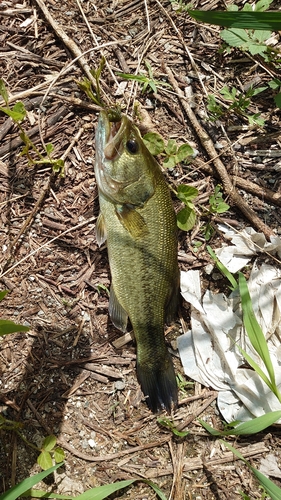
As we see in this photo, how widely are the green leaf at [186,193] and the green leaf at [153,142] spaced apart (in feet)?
1.03

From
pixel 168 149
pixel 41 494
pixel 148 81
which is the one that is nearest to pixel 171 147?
pixel 168 149

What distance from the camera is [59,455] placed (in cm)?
312

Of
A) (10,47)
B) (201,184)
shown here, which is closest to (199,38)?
(201,184)

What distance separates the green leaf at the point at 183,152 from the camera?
3367mm

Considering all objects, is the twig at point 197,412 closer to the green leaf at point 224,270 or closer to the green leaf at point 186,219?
the green leaf at point 224,270

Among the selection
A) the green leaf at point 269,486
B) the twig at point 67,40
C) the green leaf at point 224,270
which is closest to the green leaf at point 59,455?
the green leaf at point 269,486

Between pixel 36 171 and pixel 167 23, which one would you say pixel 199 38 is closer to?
pixel 167 23

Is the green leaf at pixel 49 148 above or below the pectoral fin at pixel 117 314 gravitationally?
above

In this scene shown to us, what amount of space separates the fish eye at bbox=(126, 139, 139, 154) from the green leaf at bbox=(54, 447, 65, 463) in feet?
6.73

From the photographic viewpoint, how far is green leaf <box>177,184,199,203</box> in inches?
133

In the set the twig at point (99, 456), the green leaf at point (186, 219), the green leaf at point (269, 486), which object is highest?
the green leaf at point (186, 219)

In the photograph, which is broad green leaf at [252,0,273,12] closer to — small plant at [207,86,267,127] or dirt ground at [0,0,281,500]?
dirt ground at [0,0,281,500]

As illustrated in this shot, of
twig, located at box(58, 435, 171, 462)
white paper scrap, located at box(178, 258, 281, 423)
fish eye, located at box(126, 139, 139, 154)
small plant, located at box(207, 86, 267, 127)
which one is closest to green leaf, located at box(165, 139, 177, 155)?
fish eye, located at box(126, 139, 139, 154)

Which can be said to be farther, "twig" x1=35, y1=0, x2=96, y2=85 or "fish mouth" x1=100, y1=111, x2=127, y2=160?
"twig" x1=35, y1=0, x2=96, y2=85
